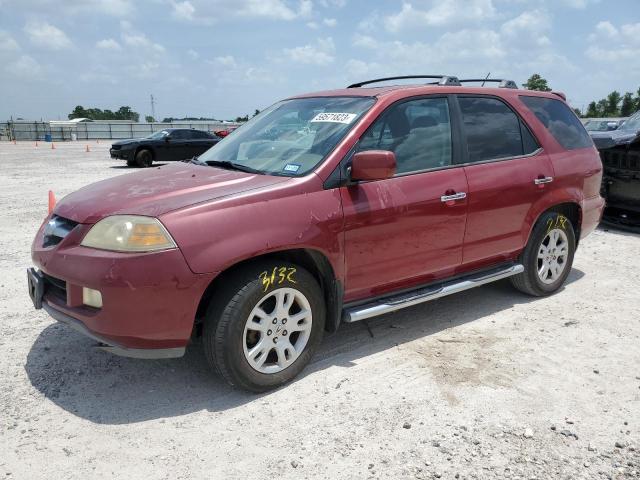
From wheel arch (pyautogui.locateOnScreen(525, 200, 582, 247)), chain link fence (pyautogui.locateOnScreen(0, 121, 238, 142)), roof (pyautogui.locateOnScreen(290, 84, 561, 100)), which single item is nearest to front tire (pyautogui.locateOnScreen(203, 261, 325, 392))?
roof (pyautogui.locateOnScreen(290, 84, 561, 100))

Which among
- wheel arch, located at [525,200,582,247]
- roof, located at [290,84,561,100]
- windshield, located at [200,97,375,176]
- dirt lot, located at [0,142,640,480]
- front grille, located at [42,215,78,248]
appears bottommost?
dirt lot, located at [0,142,640,480]

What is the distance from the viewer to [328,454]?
9.00 ft

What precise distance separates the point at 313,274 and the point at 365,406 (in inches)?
34.3

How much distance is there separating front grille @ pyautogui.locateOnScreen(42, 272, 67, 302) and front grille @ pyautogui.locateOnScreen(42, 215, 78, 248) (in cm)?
20

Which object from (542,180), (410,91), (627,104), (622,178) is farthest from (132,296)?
(627,104)

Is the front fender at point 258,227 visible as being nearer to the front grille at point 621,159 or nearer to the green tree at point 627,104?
the front grille at point 621,159

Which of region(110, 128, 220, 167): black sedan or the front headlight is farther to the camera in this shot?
region(110, 128, 220, 167): black sedan

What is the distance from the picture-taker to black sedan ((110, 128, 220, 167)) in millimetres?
18344

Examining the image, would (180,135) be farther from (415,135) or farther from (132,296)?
(132,296)

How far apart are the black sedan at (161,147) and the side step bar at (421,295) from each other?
1500 centimetres

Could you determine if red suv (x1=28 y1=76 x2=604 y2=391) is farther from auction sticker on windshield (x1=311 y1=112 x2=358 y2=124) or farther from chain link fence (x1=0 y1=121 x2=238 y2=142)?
chain link fence (x1=0 y1=121 x2=238 y2=142)

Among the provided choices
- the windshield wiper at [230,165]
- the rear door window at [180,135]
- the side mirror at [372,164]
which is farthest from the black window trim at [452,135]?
the rear door window at [180,135]

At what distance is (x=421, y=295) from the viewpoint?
12.9 feet

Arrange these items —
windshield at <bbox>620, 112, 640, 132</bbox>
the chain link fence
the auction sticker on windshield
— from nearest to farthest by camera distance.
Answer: the auction sticker on windshield < windshield at <bbox>620, 112, 640, 132</bbox> < the chain link fence
